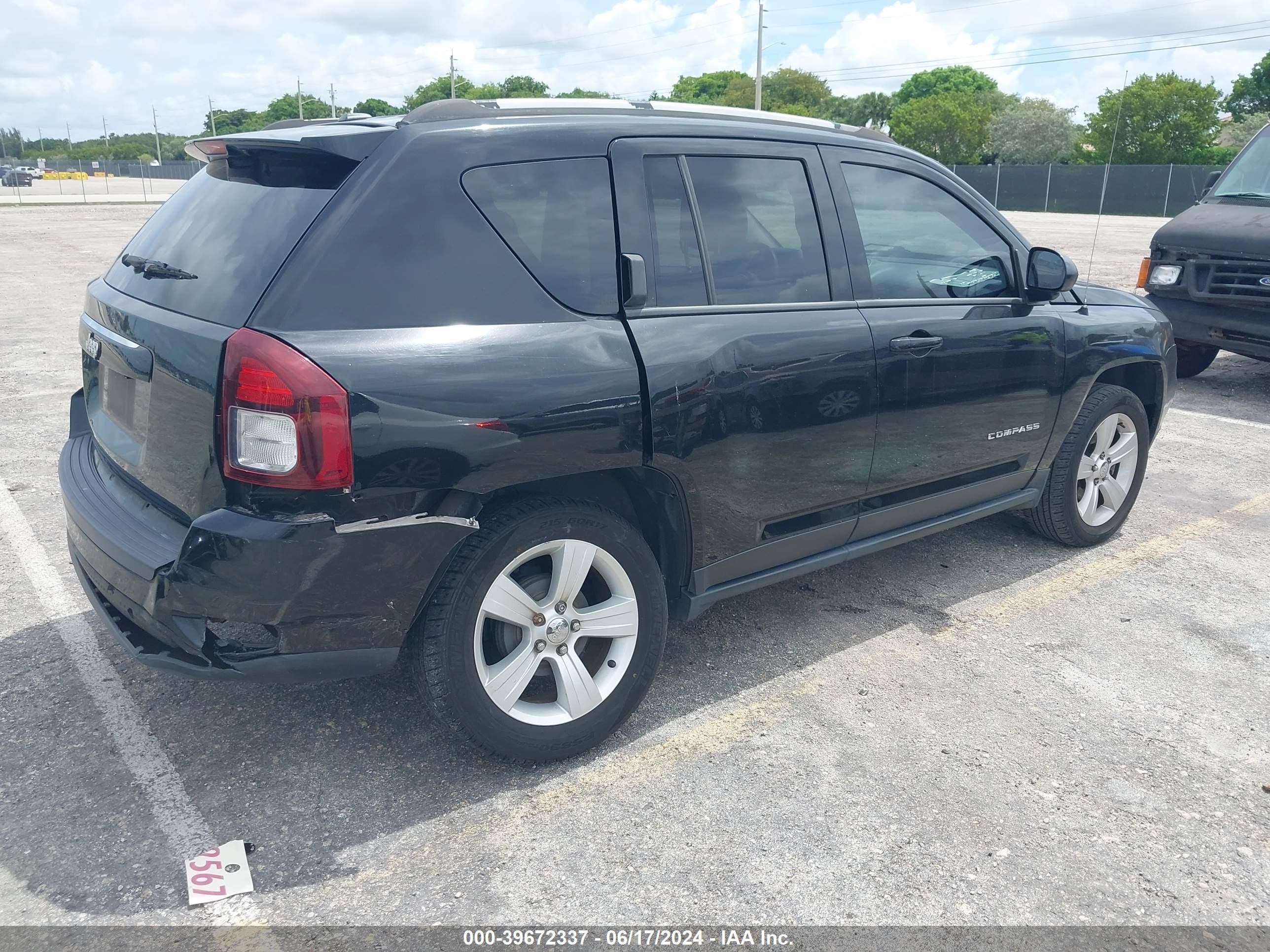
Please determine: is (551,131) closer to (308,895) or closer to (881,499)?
(881,499)

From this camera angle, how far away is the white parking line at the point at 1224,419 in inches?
299

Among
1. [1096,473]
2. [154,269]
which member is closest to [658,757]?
[154,269]

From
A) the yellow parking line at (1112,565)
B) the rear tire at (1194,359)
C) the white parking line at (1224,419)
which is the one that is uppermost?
the rear tire at (1194,359)

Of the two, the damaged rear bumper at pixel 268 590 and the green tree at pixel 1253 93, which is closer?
the damaged rear bumper at pixel 268 590

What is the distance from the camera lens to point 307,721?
3.31 metres

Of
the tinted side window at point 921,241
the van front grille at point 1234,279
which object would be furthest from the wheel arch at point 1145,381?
the van front grille at point 1234,279

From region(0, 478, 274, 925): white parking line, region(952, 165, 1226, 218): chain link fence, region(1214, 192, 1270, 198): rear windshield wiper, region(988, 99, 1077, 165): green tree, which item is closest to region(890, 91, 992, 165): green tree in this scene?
region(988, 99, 1077, 165): green tree

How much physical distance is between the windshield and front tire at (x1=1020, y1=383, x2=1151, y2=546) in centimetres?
470

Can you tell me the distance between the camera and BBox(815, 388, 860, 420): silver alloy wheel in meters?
3.48

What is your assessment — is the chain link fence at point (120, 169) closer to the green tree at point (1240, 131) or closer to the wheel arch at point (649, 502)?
the green tree at point (1240, 131)

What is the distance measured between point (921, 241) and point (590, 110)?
59.0 inches

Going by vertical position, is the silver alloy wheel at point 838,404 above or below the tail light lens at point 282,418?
below

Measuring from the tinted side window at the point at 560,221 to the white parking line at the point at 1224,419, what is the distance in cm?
644

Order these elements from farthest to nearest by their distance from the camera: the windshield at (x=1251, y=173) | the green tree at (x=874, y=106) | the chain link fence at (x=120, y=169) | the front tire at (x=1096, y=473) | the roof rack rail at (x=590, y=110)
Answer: the green tree at (x=874, y=106) → the chain link fence at (x=120, y=169) → the windshield at (x=1251, y=173) → the front tire at (x=1096, y=473) → the roof rack rail at (x=590, y=110)
